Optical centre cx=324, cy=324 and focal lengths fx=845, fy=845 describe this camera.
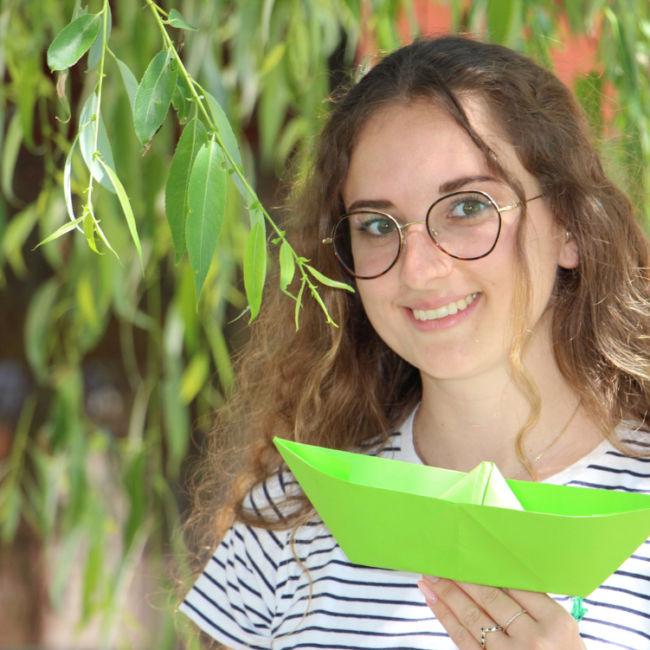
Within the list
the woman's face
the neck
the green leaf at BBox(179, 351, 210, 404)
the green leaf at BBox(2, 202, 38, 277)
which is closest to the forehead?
the woman's face

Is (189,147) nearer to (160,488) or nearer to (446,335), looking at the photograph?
(446,335)

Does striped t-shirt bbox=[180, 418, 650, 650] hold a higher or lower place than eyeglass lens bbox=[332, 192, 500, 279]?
lower

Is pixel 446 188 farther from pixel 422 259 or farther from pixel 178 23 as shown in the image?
pixel 178 23

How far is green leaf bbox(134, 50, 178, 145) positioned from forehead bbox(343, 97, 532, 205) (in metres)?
0.42

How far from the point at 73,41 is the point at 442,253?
1.60ft

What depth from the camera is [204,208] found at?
22.9 inches

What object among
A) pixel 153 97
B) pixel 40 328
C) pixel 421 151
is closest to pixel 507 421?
pixel 421 151

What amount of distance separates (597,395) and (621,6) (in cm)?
62

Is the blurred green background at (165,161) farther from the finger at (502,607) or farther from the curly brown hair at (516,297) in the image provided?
the finger at (502,607)

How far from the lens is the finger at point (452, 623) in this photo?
0.82 meters

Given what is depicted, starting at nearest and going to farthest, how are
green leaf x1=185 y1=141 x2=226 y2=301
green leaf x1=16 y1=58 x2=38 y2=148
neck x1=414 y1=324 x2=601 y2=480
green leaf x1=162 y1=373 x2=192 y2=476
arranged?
1. green leaf x1=185 y1=141 x2=226 y2=301
2. neck x1=414 y1=324 x2=601 y2=480
3. green leaf x1=16 y1=58 x2=38 y2=148
4. green leaf x1=162 y1=373 x2=192 y2=476

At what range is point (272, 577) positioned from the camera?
114cm

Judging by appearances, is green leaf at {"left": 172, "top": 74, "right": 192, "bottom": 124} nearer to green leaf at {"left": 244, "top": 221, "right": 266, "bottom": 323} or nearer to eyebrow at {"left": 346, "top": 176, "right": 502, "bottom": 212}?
green leaf at {"left": 244, "top": 221, "right": 266, "bottom": 323}

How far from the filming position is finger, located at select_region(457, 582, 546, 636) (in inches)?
30.9
